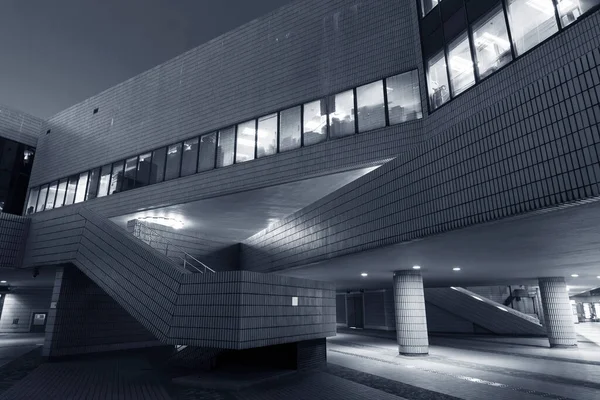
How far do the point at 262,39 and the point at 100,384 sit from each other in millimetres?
15494

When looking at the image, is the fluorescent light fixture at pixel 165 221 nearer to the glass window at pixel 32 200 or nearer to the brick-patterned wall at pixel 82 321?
the brick-patterned wall at pixel 82 321

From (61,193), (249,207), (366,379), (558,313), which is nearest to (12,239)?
(61,193)

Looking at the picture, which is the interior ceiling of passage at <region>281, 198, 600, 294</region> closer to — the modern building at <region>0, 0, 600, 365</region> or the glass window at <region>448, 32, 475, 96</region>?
the modern building at <region>0, 0, 600, 365</region>

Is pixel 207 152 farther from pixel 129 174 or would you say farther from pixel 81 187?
pixel 81 187

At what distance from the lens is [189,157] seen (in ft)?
60.9

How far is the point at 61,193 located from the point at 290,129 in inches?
688

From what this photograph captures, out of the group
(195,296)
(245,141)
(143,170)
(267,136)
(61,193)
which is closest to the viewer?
(195,296)

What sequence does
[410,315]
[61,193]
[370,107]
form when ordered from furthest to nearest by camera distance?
[61,193], [410,315], [370,107]

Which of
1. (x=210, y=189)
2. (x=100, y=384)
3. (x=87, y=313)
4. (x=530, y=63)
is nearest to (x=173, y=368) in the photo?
(x=100, y=384)

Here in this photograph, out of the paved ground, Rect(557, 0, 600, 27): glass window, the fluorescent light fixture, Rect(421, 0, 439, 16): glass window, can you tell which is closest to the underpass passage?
the paved ground

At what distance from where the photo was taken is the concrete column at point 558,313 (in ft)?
60.3

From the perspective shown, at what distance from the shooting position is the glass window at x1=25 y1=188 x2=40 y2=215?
25.8 metres

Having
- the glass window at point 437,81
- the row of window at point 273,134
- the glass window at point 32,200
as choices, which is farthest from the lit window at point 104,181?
the glass window at point 437,81

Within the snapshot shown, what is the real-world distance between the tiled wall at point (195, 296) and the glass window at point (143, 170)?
5.36m
